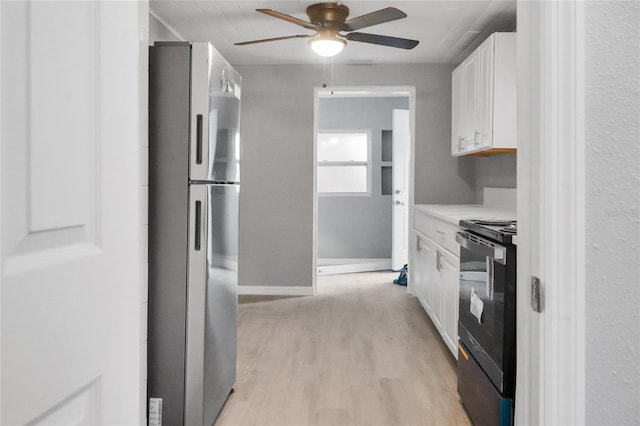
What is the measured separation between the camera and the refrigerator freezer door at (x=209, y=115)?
76.4 inches

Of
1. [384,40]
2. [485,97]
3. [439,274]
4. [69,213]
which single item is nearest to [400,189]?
[485,97]

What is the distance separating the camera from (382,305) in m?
4.54

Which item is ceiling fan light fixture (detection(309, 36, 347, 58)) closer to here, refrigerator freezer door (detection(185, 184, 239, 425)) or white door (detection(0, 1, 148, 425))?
refrigerator freezer door (detection(185, 184, 239, 425))

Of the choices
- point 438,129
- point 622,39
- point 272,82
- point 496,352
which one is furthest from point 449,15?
point 622,39

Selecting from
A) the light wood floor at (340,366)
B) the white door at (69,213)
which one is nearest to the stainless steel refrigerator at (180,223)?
the light wood floor at (340,366)

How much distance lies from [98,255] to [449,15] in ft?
→ 11.0

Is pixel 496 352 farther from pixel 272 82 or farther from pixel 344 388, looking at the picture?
pixel 272 82

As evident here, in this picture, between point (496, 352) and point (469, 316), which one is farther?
point (469, 316)

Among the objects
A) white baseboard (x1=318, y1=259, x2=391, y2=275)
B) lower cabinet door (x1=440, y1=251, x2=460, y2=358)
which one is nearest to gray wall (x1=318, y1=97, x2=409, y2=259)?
white baseboard (x1=318, y1=259, x2=391, y2=275)

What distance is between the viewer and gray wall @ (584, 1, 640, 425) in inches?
29.0

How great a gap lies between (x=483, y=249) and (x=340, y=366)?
4.40 feet

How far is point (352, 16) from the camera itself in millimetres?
3506

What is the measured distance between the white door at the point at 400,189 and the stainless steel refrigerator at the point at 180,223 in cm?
404

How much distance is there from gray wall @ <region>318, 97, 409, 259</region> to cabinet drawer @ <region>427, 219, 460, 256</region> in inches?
116
